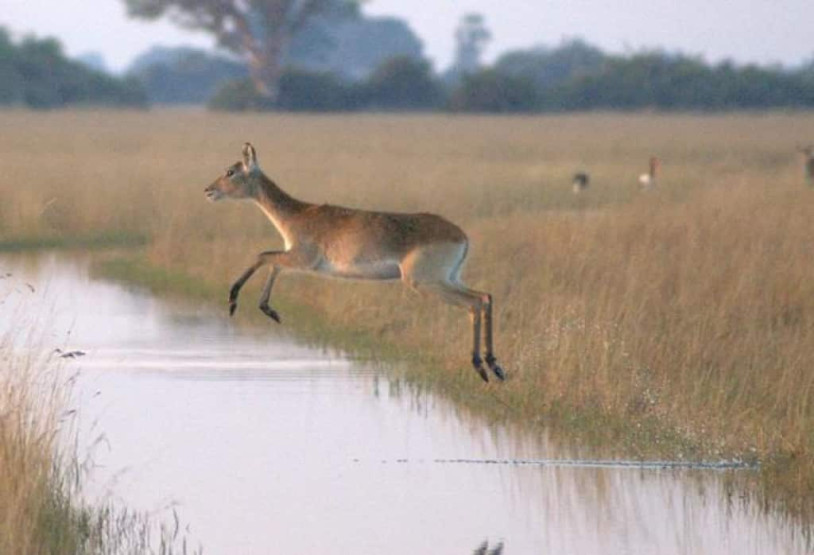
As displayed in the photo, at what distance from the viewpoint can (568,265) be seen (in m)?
15.1

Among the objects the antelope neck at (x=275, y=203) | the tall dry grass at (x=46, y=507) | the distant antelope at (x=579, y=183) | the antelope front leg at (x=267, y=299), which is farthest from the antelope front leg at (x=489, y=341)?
the distant antelope at (x=579, y=183)

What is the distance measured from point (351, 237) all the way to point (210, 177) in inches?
693

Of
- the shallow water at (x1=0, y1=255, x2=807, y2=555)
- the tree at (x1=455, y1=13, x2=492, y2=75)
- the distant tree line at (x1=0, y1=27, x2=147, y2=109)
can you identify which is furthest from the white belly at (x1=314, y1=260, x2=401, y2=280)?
the tree at (x1=455, y1=13, x2=492, y2=75)

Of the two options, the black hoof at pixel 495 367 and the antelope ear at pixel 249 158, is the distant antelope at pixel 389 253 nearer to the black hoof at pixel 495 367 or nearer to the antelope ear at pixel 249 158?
the black hoof at pixel 495 367

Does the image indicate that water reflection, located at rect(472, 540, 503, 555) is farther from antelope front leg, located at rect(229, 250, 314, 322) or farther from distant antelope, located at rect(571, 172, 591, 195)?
distant antelope, located at rect(571, 172, 591, 195)

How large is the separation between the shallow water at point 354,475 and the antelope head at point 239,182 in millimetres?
1094

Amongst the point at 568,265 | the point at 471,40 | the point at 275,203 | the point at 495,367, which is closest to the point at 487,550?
the point at 495,367

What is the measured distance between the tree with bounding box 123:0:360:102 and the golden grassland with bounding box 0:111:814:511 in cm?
2400

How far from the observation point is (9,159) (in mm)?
29219

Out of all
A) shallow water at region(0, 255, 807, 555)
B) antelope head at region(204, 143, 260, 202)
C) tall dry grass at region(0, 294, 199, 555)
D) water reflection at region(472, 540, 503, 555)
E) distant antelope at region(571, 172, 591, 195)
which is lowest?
water reflection at region(472, 540, 503, 555)

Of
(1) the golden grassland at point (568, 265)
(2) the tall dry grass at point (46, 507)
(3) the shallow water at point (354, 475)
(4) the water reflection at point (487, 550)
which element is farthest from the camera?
(1) the golden grassland at point (568, 265)

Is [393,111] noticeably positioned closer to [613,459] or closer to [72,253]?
[72,253]

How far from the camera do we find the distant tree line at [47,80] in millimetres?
60156

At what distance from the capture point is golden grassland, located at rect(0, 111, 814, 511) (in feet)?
34.8
